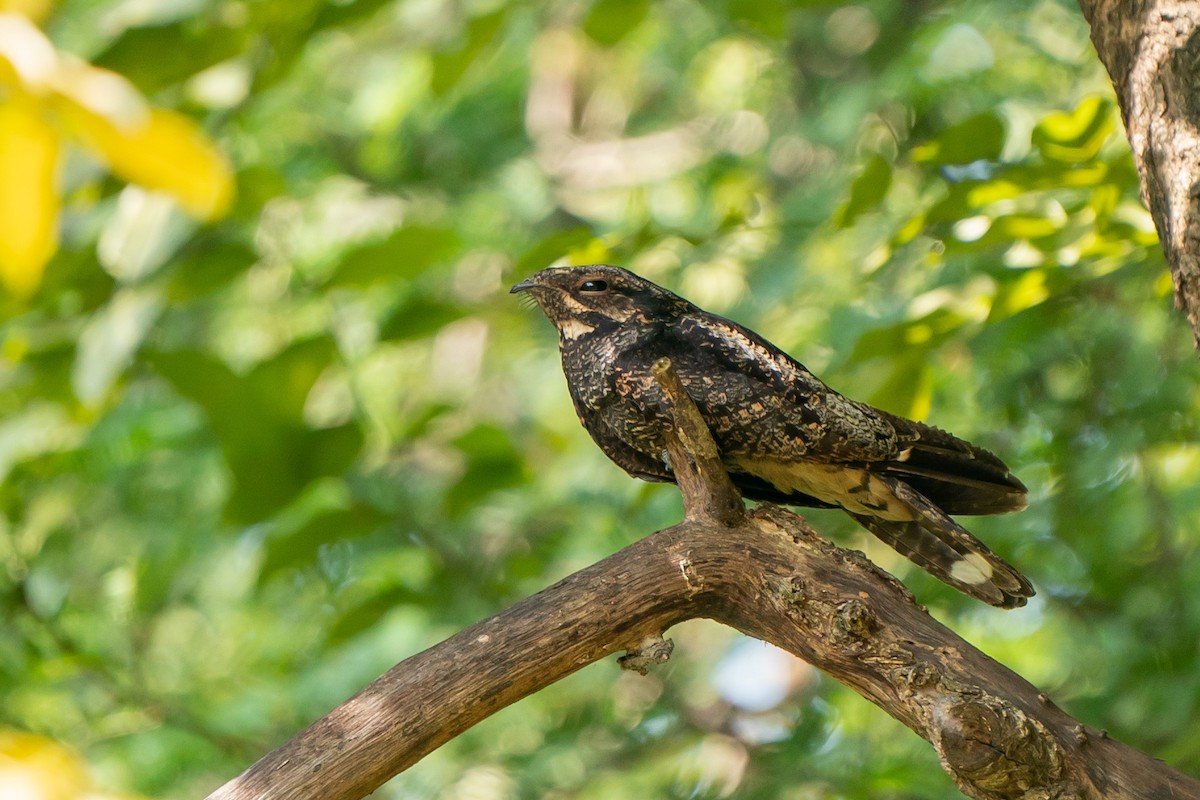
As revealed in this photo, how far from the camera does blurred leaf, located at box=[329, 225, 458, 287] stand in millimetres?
2830

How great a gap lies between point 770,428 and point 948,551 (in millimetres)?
533

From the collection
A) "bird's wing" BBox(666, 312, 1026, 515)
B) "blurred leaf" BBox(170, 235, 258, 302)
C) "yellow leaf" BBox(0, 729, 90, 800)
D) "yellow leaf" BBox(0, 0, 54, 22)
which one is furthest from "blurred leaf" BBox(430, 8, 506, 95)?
"yellow leaf" BBox(0, 729, 90, 800)

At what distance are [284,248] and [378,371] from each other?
7.32ft

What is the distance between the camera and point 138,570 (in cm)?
362

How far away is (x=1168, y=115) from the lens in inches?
80.7

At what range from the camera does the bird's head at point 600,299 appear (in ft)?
8.55

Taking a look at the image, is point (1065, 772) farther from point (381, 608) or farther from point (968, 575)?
point (381, 608)

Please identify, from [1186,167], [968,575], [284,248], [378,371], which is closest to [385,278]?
[284,248]

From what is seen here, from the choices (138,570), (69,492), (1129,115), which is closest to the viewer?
(1129,115)

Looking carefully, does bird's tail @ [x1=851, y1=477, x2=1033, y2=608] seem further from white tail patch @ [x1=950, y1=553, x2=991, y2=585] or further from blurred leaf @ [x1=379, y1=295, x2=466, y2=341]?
blurred leaf @ [x1=379, y1=295, x2=466, y2=341]

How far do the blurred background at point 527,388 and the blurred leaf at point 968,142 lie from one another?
0.04ft

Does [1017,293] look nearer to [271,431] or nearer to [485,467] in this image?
[485,467]

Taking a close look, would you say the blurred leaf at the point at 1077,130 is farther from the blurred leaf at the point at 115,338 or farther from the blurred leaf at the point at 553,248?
the blurred leaf at the point at 115,338

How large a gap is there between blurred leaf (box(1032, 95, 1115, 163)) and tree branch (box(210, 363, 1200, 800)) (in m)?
1.05
